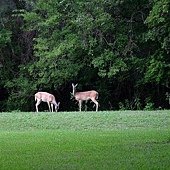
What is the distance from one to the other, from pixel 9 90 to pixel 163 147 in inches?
794

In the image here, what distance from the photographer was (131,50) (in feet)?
93.0

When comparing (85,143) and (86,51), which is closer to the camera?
(85,143)

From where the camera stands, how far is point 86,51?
29.0 metres

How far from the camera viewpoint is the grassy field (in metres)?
10.4

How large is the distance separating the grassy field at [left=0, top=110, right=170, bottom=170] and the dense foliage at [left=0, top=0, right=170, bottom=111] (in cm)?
585

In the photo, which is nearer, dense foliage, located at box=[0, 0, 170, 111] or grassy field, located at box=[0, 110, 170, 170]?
grassy field, located at box=[0, 110, 170, 170]

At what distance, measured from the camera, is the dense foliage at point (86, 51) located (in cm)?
2764

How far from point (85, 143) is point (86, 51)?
15069mm

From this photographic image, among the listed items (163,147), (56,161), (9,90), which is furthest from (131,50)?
(56,161)

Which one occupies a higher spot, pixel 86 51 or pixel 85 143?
pixel 86 51

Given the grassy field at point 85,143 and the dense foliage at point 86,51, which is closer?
the grassy field at point 85,143

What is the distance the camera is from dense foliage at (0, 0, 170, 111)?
27641mm

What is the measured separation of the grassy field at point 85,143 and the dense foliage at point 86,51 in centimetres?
585

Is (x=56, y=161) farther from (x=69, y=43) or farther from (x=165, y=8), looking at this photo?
(x=69, y=43)
